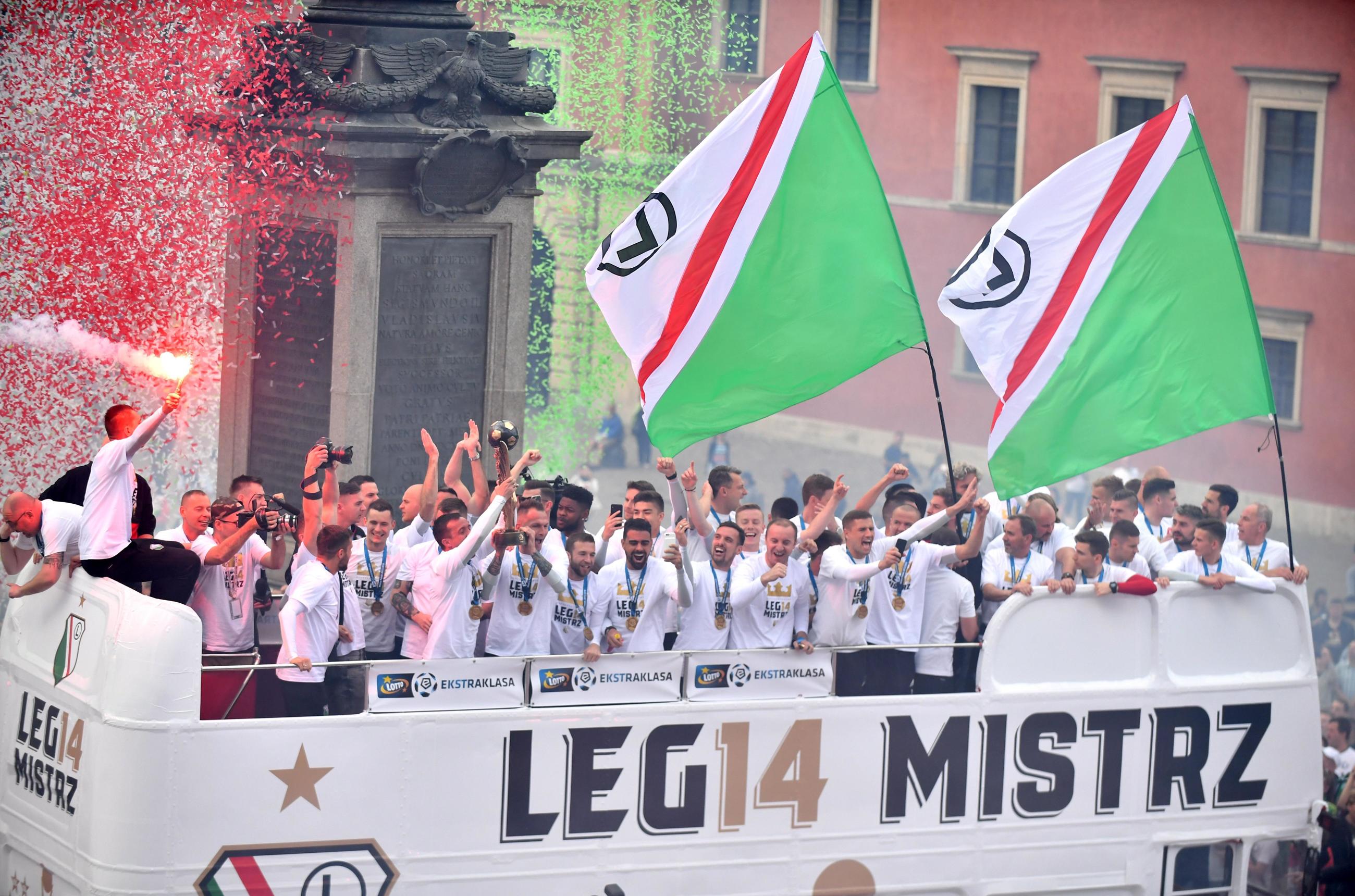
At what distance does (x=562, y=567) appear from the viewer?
10922mm

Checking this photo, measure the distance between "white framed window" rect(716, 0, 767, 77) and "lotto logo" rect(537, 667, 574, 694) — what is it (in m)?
26.6

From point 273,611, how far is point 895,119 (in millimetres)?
27203

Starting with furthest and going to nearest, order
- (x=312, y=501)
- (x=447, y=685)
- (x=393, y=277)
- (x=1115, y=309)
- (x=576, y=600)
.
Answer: (x=393, y=277)
(x=1115, y=309)
(x=312, y=501)
(x=576, y=600)
(x=447, y=685)

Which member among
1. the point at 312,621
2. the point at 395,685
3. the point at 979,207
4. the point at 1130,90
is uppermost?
the point at 1130,90

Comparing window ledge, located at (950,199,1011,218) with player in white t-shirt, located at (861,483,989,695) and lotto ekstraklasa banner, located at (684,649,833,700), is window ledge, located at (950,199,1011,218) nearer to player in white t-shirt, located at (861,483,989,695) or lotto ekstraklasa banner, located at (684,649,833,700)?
player in white t-shirt, located at (861,483,989,695)

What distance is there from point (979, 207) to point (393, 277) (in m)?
24.4

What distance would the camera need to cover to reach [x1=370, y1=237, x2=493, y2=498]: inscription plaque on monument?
13719 millimetres

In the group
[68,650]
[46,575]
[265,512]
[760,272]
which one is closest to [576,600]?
[265,512]

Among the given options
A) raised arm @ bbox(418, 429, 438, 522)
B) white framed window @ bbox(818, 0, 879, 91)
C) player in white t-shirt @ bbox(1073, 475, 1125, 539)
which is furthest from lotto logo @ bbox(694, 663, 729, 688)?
white framed window @ bbox(818, 0, 879, 91)

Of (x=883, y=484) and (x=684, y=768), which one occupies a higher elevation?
(x=883, y=484)

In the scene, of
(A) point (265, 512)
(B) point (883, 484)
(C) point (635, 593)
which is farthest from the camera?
(B) point (883, 484)

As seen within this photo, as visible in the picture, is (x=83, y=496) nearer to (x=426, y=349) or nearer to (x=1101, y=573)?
(x=426, y=349)

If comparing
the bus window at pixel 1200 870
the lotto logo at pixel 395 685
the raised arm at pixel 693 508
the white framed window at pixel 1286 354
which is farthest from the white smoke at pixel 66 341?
the white framed window at pixel 1286 354

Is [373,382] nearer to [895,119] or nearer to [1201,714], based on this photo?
[1201,714]
